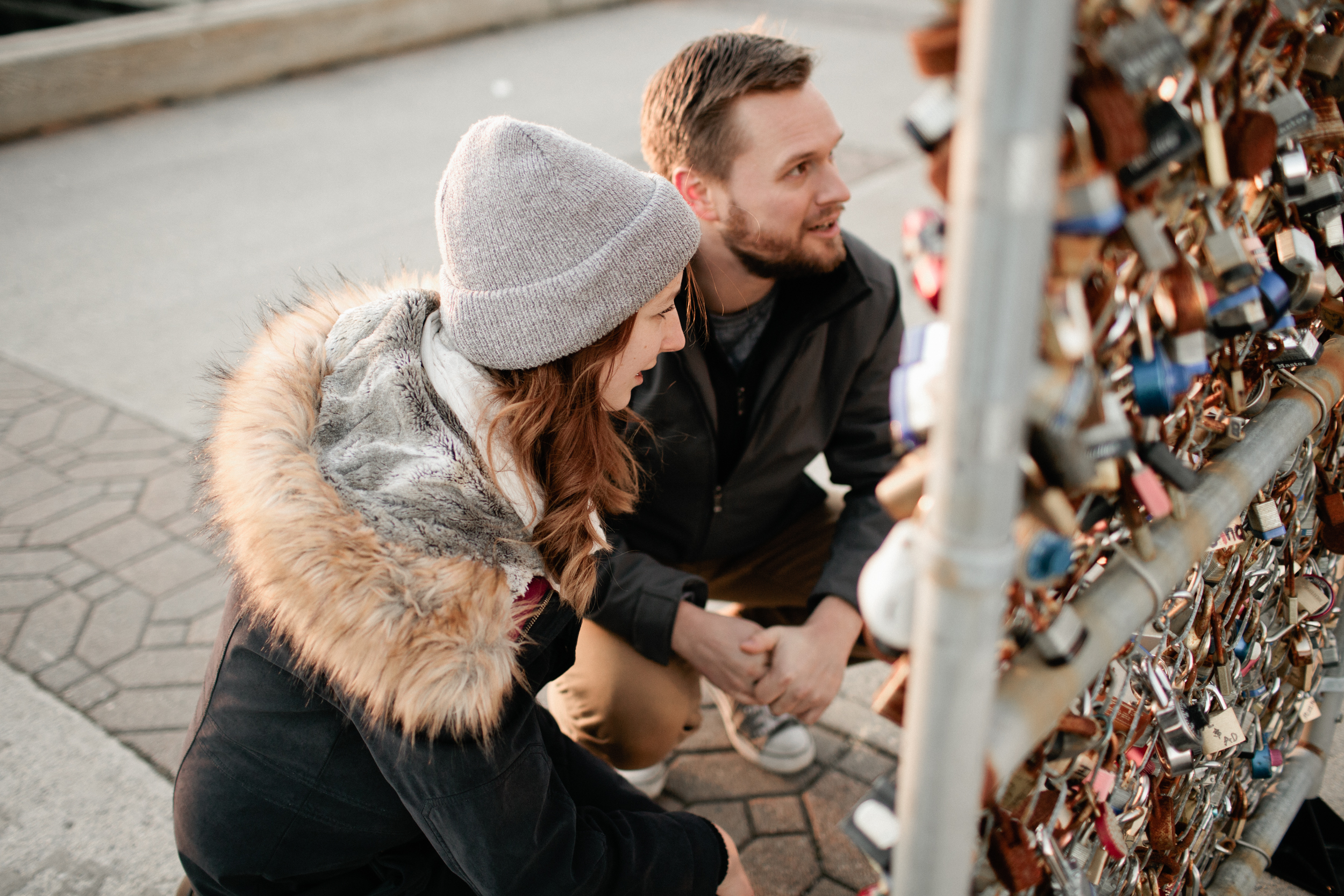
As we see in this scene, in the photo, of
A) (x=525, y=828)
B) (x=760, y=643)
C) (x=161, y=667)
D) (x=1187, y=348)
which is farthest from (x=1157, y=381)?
(x=161, y=667)

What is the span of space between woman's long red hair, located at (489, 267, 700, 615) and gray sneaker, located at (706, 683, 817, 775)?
3.03ft

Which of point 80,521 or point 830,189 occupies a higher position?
point 830,189

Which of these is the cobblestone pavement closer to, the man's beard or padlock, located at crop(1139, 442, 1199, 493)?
the man's beard

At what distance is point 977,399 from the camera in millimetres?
596

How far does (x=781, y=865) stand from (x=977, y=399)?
72.3 inches

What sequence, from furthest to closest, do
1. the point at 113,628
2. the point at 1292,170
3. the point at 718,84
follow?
the point at 113,628, the point at 718,84, the point at 1292,170

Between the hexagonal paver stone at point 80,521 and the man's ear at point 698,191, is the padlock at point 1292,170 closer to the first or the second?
the man's ear at point 698,191

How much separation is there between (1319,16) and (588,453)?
3.73 feet

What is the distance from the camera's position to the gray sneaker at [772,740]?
239 centimetres

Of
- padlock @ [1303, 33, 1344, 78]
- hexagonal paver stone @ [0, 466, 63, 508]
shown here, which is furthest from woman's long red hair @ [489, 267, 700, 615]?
hexagonal paver stone @ [0, 466, 63, 508]

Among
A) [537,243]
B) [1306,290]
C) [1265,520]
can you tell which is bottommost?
[1265,520]

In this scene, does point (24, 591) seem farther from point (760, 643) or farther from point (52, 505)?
point (760, 643)

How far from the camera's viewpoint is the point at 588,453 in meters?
1.63

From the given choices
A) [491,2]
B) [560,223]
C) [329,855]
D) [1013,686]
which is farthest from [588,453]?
[491,2]
